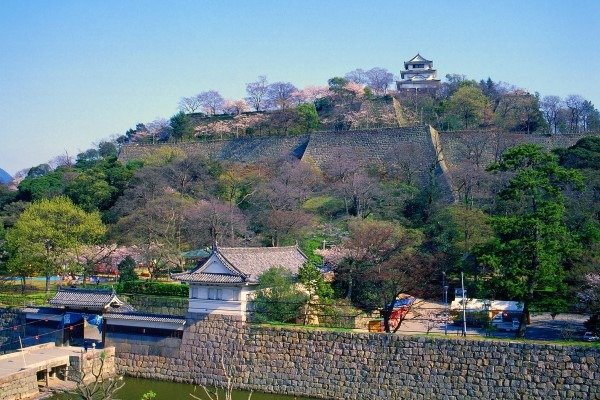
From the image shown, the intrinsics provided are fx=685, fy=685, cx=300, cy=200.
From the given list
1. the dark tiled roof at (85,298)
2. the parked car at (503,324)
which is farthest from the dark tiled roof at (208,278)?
the parked car at (503,324)

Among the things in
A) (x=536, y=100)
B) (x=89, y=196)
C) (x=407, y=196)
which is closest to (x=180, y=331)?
(x=407, y=196)

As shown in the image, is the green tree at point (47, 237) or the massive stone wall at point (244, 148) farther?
the massive stone wall at point (244, 148)

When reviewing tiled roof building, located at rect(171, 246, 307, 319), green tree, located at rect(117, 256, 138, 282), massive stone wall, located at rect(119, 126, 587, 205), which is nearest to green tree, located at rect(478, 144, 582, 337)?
tiled roof building, located at rect(171, 246, 307, 319)

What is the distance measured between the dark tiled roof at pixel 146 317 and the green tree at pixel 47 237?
8398 mm

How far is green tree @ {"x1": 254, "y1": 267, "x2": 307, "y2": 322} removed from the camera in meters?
19.9

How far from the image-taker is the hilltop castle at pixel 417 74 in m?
67.0

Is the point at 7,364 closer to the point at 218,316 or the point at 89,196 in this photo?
the point at 218,316

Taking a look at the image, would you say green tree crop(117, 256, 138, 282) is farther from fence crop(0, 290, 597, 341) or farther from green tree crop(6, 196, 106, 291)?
fence crop(0, 290, 597, 341)

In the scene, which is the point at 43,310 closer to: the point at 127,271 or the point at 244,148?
the point at 127,271

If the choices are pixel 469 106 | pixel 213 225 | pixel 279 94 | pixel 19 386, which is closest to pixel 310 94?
pixel 279 94

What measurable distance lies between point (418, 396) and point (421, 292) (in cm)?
731

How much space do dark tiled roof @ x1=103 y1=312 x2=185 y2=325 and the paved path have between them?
1.37m

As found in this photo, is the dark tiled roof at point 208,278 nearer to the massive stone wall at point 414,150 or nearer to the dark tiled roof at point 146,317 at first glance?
the dark tiled roof at point 146,317

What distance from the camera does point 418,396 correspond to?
17.1 m
